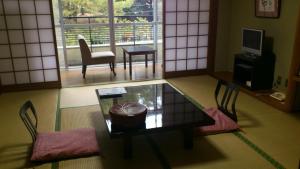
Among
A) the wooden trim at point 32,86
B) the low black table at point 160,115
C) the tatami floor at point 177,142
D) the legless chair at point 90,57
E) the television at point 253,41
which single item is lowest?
the tatami floor at point 177,142

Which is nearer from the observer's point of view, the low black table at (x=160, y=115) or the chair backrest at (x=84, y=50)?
the low black table at (x=160, y=115)

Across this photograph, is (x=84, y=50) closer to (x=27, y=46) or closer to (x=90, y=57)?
(x=90, y=57)

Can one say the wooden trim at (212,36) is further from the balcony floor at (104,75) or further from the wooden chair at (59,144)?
the wooden chair at (59,144)

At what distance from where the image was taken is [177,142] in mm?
2828

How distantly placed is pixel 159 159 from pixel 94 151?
626 mm

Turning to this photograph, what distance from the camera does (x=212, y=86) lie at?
4.73m

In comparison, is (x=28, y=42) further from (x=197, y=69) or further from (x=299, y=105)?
(x=299, y=105)

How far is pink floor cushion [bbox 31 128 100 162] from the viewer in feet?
A: 8.18

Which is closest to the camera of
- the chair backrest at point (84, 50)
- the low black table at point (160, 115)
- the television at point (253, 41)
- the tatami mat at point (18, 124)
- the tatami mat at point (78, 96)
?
the low black table at point (160, 115)

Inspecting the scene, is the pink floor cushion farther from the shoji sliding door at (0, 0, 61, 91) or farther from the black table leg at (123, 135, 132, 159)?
the shoji sliding door at (0, 0, 61, 91)

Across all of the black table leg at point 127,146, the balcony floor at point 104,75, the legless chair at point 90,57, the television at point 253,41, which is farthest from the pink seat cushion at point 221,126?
the legless chair at point 90,57

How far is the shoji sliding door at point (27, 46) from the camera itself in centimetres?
439

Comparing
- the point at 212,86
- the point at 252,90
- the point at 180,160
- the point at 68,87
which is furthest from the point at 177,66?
the point at 180,160

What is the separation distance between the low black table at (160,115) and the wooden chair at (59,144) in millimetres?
296
